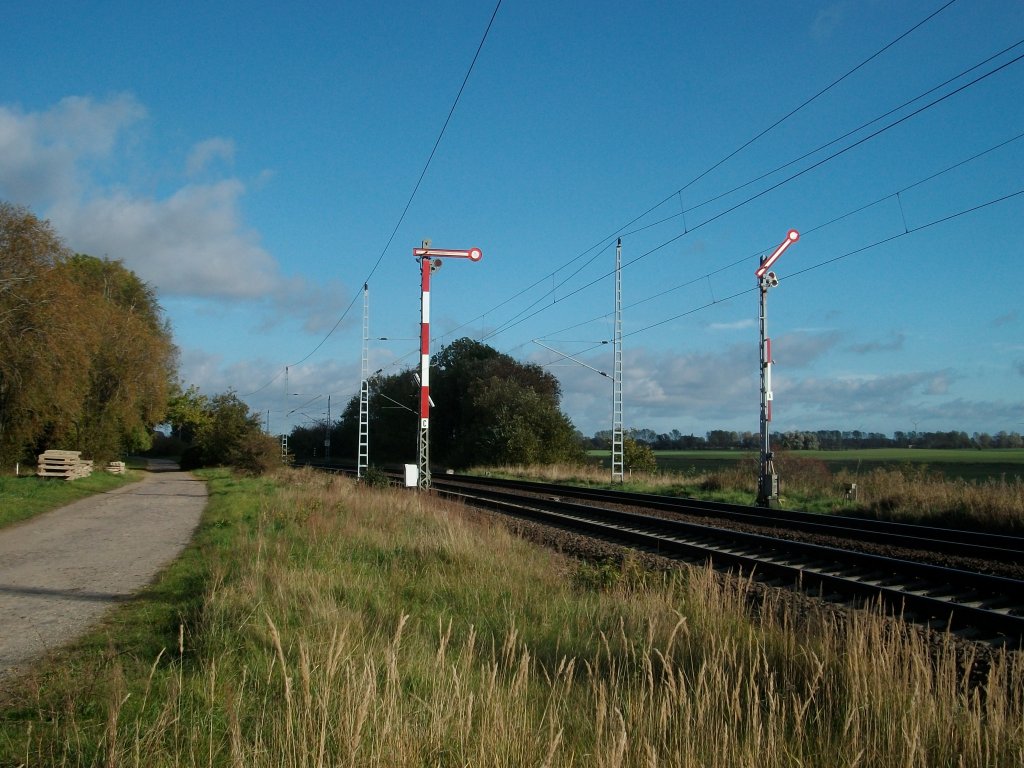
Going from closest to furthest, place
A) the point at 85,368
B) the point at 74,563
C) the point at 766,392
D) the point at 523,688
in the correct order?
the point at 523,688 → the point at 74,563 → the point at 766,392 → the point at 85,368

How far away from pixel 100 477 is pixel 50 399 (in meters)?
8.29

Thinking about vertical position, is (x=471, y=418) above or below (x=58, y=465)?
above

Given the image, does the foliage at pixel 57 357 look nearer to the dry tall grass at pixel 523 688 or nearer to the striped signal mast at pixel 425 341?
the striped signal mast at pixel 425 341

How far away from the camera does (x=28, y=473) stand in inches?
1433

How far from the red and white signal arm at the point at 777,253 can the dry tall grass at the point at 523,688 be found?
59.3ft

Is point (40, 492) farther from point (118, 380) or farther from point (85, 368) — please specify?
point (118, 380)

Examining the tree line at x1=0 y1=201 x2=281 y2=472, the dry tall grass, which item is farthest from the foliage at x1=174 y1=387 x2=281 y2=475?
the dry tall grass

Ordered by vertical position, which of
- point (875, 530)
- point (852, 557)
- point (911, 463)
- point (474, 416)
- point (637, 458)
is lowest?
point (875, 530)

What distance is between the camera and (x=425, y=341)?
28.3m

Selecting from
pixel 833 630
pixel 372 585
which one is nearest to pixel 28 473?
pixel 372 585

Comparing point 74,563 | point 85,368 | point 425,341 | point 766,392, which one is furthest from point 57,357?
point 766,392

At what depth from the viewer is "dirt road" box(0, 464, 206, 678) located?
8297 mm

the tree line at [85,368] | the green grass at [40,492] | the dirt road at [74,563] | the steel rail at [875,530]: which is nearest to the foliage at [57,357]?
the tree line at [85,368]

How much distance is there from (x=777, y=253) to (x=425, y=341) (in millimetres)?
12016
